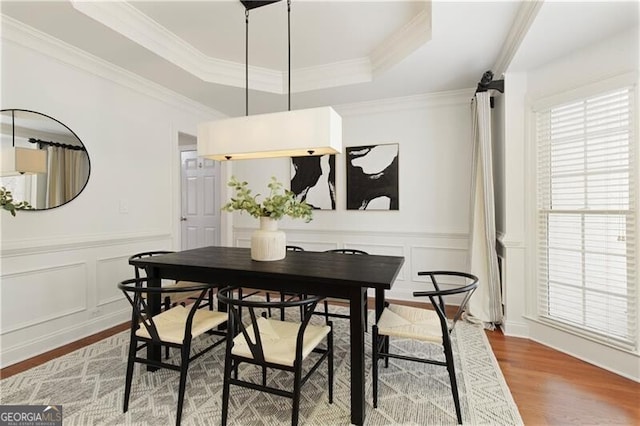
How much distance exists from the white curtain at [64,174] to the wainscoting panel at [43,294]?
58cm

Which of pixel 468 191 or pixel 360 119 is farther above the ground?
pixel 360 119

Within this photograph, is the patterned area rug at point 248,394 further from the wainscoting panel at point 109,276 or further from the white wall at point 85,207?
the wainscoting panel at point 109,276

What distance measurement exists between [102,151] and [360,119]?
117 inches

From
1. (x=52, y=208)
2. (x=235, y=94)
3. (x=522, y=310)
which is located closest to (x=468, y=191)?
(x=522, y=310)

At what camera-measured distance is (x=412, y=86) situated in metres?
3.65

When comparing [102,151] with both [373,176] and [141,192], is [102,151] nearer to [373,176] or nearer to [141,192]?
[141,192]

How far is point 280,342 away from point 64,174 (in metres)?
2.44

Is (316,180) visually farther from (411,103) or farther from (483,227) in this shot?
(483,227)

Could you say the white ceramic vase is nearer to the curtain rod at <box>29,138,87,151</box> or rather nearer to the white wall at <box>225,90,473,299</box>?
the curtain rod at <box>29,138,87,151</box>

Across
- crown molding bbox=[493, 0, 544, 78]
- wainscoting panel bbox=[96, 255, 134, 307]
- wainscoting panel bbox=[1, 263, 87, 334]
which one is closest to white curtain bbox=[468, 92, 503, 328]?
crown molding bbox=[493, 0, 544, 78]

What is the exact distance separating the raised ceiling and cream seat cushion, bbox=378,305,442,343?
2118 millimetres

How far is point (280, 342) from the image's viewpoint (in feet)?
5.88

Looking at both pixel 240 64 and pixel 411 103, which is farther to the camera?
pixel 411 103

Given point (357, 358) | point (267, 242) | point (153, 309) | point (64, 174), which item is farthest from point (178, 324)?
point (64, 174)
